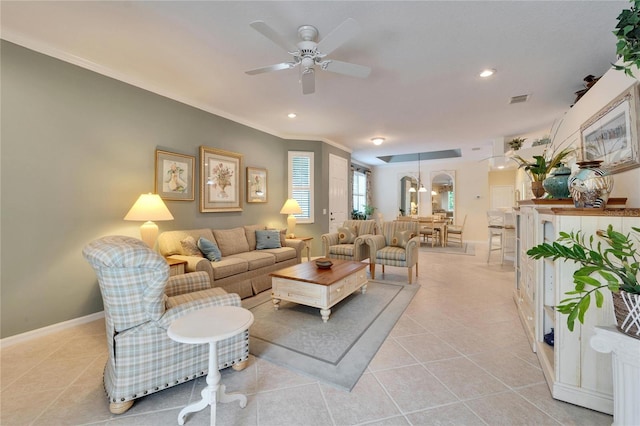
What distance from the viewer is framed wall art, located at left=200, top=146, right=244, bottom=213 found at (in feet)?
13.4

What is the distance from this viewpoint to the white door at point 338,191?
252 inches

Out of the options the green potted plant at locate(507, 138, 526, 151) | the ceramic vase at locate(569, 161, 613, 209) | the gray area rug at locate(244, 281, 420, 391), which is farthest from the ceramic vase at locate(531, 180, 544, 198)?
the green potted plant at locate(507, 138, 526, 151)

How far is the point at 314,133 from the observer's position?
223 inches

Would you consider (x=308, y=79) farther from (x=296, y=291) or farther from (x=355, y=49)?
(x=296, y=291)

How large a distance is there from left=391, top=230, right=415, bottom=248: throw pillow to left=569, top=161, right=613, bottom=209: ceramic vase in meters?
2.69

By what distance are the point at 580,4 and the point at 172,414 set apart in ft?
13.8

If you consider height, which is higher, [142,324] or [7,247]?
[7,247]

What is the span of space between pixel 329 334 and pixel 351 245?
2.36 m

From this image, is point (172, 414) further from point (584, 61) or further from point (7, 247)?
point (584, 61)

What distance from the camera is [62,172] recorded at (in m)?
2.70

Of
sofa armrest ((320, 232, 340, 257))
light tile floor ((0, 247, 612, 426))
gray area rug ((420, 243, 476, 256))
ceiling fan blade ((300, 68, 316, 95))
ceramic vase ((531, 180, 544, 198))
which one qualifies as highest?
ceiling fan blade ((300, 68, 316, 95))

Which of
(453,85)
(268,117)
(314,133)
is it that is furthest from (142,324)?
(314,133)

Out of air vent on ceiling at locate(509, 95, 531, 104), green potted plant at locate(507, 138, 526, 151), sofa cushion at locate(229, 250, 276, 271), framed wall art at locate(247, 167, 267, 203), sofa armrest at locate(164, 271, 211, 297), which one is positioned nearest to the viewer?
sofa armrest at locate(164, 271, 211, 297)

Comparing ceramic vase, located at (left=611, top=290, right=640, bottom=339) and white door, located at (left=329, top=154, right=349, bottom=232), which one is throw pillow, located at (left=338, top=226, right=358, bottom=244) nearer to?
white door, located at (left=329, top=154, right=349, bottom=232)
